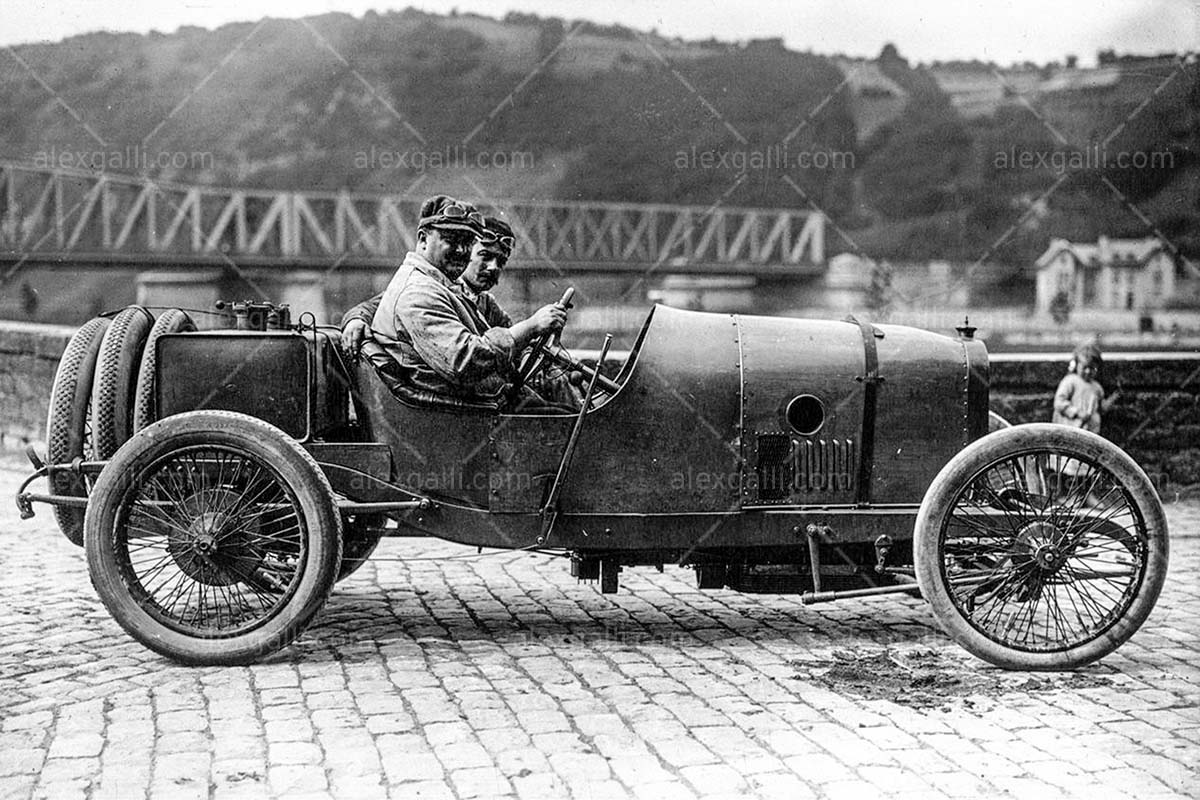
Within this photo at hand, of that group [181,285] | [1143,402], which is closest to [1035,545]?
[1143,402]

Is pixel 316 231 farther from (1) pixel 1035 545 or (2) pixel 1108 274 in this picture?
(1) pixel 1035 545

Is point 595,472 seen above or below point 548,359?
below

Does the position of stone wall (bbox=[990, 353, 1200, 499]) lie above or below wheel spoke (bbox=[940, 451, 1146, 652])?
above

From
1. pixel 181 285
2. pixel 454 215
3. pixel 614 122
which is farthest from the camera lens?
pixel 614 122

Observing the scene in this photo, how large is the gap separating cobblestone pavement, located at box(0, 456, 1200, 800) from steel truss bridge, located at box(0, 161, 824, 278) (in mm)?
30347

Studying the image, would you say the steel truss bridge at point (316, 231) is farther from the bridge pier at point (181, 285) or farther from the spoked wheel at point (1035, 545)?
the spoked wheel at point (1035, 545)

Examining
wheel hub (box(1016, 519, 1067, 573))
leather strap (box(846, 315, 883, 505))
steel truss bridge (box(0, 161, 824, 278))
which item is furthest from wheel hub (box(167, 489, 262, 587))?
steel truss bridge (box(0, 161, 824, 278))

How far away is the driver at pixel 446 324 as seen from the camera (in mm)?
4559

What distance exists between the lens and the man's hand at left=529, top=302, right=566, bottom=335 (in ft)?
14.9

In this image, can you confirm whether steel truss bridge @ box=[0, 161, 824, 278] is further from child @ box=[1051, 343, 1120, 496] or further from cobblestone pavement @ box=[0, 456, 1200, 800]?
cobblestone pavement @ box=[0, 456, 1200, 800]

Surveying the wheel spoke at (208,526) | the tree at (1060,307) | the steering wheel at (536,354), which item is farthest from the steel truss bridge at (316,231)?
the wheel spoke at (208,526)

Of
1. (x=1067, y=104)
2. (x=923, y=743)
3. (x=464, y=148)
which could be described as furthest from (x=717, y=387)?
(x=464, y=148)

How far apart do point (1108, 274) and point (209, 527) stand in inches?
1173

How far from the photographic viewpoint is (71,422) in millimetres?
4812
